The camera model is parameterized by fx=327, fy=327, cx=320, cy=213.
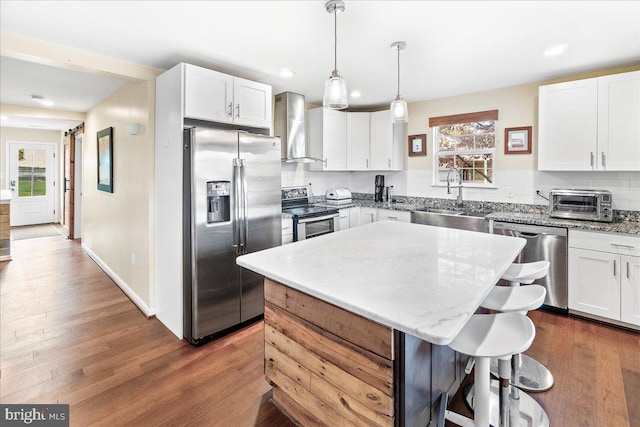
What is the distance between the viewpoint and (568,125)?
3.30 meters

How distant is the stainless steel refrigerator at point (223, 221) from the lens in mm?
2674

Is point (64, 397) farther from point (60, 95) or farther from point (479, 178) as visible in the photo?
point (479, 178)

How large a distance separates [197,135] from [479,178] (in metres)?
3.49

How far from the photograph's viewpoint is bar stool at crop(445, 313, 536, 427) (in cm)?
131

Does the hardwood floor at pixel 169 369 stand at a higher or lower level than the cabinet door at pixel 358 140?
lower

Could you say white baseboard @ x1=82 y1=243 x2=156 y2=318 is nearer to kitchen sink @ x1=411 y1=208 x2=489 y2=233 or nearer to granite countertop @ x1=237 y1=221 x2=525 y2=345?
granite countertop @ x1=237 y1=221 x2=525 y2=345

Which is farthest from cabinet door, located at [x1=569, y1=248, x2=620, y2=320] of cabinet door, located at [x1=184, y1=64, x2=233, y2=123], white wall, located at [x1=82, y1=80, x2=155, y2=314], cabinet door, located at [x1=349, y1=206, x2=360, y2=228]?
white wall, located at [x1=82, y1=80, x2=155, y2=314]

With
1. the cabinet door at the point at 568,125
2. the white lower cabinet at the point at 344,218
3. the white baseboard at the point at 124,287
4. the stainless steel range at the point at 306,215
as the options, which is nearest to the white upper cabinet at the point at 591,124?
the cabinet door at the point at 568,125

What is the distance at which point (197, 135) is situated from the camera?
8.54 ft

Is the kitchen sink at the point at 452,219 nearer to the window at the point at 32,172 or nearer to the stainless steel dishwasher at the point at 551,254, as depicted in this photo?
the stainless steel dishwasher at the point at 551,254

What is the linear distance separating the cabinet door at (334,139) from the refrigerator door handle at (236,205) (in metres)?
1.90

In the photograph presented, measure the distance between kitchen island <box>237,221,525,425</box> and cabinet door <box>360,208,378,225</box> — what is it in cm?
242

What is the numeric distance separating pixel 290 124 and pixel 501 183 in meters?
2.71

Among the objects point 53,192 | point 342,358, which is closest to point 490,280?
point 342,358
